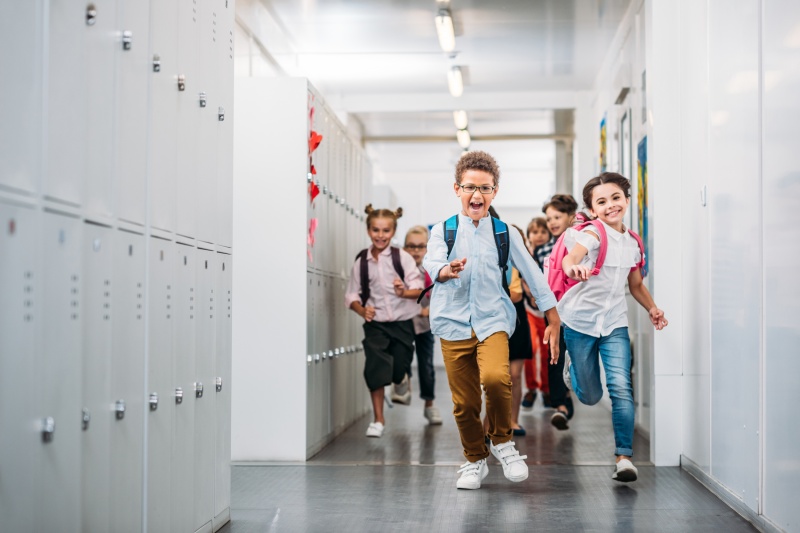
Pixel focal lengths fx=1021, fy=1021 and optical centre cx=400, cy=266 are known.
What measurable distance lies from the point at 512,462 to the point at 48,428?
274cm

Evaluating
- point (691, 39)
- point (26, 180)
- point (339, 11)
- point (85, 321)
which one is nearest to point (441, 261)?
point (691, 39)

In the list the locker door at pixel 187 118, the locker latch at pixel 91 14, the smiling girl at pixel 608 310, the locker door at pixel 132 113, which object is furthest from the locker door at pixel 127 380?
the smiling girl at pixel 608 310

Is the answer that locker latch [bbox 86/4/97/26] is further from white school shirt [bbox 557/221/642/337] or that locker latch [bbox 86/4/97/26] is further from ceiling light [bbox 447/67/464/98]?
ceiling light [bbox 447/67/464/98]

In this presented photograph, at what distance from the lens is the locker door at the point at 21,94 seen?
85.6 inches

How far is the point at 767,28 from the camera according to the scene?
12.2 ft

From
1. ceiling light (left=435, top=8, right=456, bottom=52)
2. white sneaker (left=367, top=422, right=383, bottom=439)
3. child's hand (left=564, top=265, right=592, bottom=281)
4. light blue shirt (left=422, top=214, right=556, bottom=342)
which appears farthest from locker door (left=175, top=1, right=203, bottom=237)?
ceiling light (left=435, top=8, right=456, bottom=52)

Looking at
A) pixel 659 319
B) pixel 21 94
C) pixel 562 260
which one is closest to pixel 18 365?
pixel 21 94

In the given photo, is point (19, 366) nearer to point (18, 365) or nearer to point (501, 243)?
point (18, 365)

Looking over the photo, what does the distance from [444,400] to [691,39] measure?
5002mm

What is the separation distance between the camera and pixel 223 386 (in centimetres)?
405

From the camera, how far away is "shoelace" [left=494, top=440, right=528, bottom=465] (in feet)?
15.4

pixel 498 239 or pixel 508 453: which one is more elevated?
pixel 498 239

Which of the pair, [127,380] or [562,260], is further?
[562,260]

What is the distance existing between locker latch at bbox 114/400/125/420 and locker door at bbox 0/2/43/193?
0.79m
